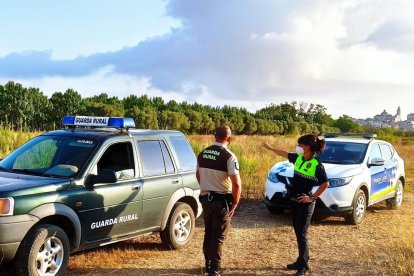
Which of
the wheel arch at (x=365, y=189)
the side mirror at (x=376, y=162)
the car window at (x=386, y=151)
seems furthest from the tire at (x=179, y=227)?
the car window at (x=386, y=151)

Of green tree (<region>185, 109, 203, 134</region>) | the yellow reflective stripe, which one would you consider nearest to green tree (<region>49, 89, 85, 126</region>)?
green tree (<region>185, 109, 203, 134</region>)

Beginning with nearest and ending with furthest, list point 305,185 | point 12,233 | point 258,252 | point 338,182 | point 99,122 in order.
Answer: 1. point 12,233
2. point 305,185
3. point 99,122
4. point 258,252
5. point 338,182

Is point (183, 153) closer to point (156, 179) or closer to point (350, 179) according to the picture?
point (156, 179)

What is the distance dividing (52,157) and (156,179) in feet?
4.81

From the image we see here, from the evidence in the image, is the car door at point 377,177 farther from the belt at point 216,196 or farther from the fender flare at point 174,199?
the belt at point 216,196

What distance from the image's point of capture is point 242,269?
6.90 m

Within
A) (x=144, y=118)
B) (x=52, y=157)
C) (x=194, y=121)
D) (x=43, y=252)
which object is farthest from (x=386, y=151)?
(x=194, y=121)

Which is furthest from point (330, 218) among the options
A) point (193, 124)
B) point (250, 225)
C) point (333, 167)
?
point (193, 124)

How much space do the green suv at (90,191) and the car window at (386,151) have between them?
582 centimetres

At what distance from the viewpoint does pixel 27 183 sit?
18.6 ft

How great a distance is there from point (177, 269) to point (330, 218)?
16.5 feet

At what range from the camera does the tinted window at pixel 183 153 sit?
779 centimetres

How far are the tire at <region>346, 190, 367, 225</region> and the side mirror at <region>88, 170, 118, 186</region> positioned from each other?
5.66 meters

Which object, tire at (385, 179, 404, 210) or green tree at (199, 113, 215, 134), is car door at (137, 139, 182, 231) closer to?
tire at (385, 179, 404, 210)
